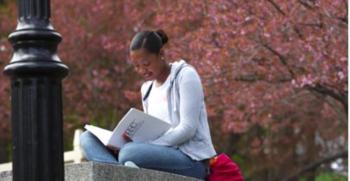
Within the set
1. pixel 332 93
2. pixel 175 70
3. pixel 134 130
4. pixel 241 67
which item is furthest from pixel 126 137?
pixel 241 67

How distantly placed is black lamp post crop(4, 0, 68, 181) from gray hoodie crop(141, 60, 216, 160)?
5.62 feet

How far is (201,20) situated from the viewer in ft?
56.1

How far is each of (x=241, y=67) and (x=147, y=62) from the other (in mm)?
7502

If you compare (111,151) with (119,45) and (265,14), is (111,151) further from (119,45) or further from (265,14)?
(119,45)

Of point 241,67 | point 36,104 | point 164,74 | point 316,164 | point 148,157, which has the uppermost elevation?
point 36,104

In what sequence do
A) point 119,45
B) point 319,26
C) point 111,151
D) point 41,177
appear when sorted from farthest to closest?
1. point 119,45
2. point 319,26
3. point 111,151
4. point 41,177

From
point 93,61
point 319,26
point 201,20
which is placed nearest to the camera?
point 319,26

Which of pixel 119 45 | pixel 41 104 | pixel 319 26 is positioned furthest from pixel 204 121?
pixel 119 45

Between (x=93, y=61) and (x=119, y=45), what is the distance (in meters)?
1.36

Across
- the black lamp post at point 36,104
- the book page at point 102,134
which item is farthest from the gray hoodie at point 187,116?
the black lamp post at point 36,104

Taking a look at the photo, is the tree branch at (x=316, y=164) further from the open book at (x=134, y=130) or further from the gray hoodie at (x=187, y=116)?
the open book at (x=134, y=130)

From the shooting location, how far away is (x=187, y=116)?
7.16m

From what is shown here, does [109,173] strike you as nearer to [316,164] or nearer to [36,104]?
Result: [36,104]

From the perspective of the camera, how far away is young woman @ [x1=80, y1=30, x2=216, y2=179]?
282 inches
